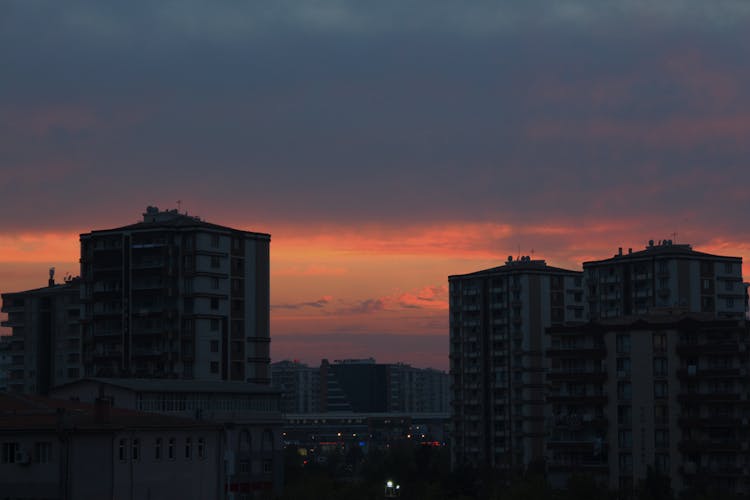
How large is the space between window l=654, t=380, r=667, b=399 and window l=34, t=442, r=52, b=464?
76587 millimetres

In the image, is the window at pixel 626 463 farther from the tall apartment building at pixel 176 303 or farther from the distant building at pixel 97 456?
the distant building at pixel 97 456

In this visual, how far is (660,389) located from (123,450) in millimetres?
73135

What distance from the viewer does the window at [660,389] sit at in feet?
467

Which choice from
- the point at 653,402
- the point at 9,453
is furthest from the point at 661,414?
the point at 9,453

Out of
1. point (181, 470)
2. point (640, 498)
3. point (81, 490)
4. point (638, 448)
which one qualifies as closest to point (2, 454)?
point (81, 490)

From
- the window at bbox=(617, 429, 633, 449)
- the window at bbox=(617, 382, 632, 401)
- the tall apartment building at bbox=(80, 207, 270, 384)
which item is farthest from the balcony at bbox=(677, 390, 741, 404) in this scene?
the tall apartment building at bbox=(80, 207, 270, 384)

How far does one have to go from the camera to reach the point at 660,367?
143125mm

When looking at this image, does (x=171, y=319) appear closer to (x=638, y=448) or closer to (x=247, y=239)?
(x=247, y=239)

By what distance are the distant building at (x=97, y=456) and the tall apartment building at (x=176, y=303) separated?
236 ft

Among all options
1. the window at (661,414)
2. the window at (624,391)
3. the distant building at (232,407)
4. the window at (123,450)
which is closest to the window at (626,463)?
the window at (661,414)

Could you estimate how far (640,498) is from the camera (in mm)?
125312

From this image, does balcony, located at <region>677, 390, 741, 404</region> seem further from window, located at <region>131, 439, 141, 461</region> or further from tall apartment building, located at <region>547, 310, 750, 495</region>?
window, located at <region>131, 439, 141, 461</region>

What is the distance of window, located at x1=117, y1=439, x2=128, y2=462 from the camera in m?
84.8

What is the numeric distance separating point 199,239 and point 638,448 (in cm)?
5769
